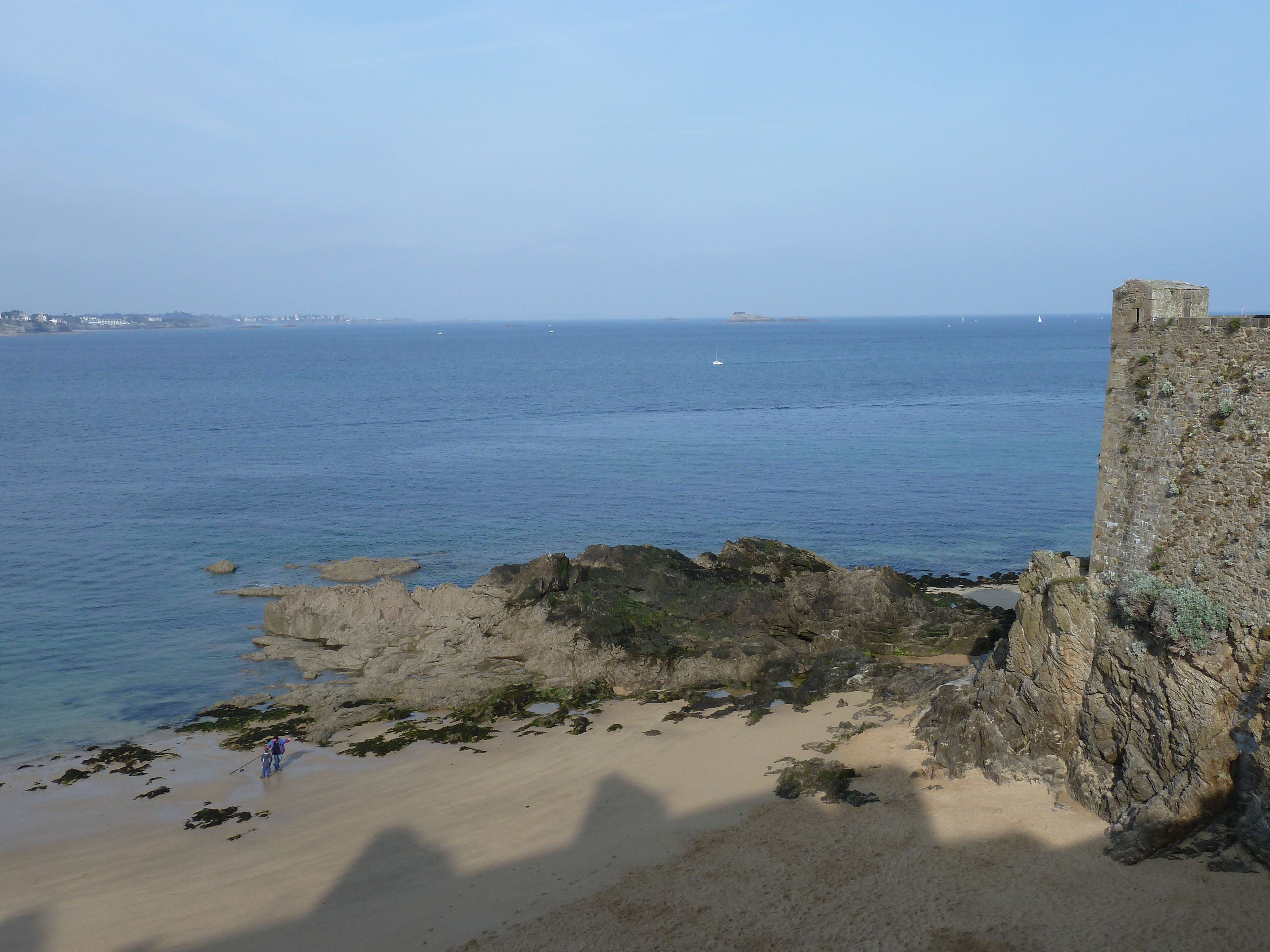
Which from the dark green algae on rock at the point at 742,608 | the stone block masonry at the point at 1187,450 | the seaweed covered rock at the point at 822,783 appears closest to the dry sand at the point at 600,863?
the seaweed covered rock at the point at 822,783

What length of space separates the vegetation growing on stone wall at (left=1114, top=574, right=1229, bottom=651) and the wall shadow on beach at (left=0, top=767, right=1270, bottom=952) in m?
3.24

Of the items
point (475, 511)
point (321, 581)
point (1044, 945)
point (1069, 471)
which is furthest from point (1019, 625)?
point (1069, 471)

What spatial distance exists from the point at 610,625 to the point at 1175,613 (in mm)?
15713

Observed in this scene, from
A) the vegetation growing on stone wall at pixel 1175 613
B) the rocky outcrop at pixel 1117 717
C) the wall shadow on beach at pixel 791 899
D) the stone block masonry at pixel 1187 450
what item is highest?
the stone block masonry at pixel 1187 450

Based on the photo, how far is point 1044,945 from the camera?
40.9 ft

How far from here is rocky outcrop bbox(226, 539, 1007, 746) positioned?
24.9 metres

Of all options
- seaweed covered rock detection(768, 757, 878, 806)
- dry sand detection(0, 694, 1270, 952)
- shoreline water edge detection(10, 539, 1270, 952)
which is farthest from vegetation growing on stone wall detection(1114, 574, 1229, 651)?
seaweed covered rock detection(768, 757, 878, 806)

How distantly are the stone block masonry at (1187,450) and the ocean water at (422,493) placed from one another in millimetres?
20495

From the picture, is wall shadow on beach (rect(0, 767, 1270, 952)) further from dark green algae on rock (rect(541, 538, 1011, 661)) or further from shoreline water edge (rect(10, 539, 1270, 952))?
dark green algae on rock (rect(541, 538, 1011, 661))

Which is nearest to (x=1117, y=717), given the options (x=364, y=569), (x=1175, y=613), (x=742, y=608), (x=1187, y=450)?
(x=1175, y=613)

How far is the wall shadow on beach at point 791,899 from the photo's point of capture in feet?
41.8

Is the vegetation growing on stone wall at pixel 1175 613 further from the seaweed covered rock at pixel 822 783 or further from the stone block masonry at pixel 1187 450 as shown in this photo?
the seaweed covered rock at pixel 822 783

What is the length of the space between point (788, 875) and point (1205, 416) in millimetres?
9637

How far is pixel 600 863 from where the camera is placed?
15.9 m
